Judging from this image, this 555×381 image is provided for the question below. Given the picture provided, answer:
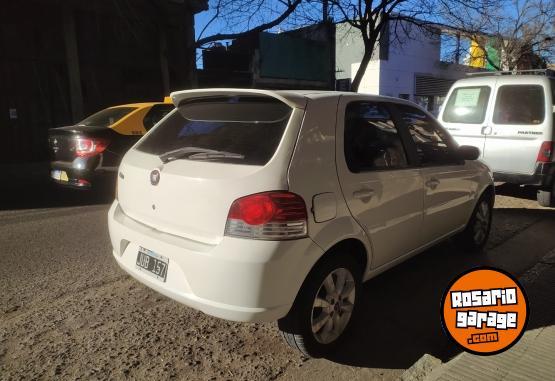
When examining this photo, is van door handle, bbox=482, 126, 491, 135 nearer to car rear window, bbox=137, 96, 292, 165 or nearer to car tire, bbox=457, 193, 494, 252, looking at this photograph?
car tire, bbox=457, 193, 494, 252

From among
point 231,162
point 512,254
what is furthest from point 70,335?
point 512,254

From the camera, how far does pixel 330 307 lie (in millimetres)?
2689

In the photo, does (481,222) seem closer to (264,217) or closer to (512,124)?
(512,124)

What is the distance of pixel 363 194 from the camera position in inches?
108

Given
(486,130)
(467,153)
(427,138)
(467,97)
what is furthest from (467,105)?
(427,138)

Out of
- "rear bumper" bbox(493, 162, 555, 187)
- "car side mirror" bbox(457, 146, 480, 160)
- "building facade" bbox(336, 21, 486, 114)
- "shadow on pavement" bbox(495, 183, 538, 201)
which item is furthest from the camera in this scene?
"building facade" bbox(336, 21, 486, 114)

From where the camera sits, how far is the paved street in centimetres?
262

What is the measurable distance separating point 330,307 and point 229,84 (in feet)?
49.6

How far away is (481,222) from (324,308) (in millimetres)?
2815

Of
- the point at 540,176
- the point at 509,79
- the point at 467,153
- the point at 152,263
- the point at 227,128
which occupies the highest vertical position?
the point at 509,79

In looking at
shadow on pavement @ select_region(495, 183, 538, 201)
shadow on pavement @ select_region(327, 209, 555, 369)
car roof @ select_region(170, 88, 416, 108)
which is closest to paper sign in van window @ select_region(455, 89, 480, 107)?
shadow on pavement @ select_region(495, 183, 538, 201)

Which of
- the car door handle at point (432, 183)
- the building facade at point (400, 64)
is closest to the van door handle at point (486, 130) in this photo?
the car door handle at point (432, 183)

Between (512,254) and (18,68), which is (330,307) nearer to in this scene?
(512,254)

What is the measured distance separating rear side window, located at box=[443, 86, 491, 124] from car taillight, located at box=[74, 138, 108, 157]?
5490 millimetres
